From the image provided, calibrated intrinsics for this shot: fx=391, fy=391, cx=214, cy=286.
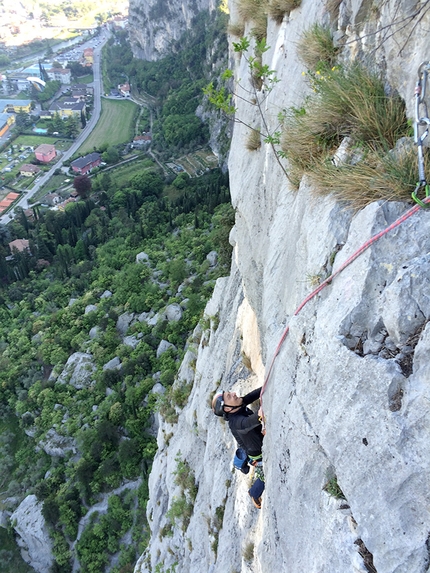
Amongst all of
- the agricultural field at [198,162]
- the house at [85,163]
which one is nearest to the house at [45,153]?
the house at [85,163]

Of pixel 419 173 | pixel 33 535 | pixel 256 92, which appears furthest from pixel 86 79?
pixel 419 173

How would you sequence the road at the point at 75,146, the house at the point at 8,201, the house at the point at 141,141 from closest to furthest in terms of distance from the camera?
the house at the point at 8,201
the road at the point at 75,146
the house at the point at 141,141

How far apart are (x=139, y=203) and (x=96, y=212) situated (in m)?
5.92

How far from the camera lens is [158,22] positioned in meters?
91.4

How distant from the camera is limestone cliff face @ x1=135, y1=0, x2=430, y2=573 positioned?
108 inches

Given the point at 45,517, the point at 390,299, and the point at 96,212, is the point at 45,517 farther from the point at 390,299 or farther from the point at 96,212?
the point at 96,212

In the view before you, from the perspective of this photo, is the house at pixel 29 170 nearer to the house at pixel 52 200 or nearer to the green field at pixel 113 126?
the green field at pixel 113 126

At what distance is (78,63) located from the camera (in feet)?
377

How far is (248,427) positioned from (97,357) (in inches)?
877

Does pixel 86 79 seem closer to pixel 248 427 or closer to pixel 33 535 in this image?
pixel 33 535

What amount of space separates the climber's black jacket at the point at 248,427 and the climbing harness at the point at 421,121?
3722 mm

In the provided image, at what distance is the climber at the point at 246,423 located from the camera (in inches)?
221

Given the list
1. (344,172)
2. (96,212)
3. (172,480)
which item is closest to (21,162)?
(96,212)

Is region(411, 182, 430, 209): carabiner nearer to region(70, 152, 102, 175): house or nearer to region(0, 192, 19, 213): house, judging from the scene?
region(0, 192, 19, 213): house
